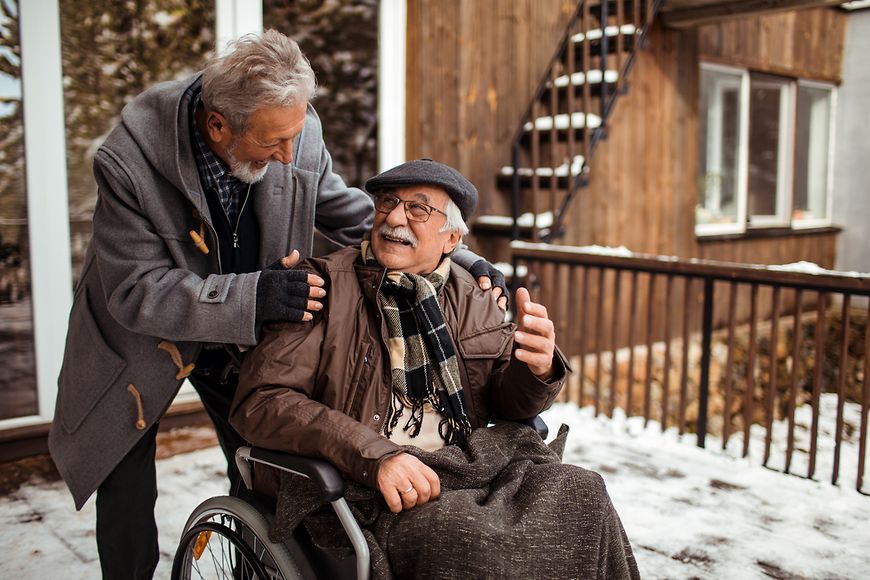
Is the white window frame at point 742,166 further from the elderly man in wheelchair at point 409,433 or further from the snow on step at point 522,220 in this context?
the elderly man in wheelchair at point 409,433

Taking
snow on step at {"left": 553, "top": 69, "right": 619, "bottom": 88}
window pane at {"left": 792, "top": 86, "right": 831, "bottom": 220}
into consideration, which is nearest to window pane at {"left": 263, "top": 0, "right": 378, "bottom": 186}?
snow on step at {"left": 553, "top": 69, "right": 619, "bottom": 88}

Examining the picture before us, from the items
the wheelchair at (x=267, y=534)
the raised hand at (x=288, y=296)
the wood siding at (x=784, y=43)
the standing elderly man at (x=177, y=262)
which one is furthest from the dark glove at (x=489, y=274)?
the wood siding at (x=784, y=43)

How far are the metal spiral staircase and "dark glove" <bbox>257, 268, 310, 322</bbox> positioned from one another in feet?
10.9

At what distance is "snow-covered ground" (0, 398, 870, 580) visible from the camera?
2.36 meters

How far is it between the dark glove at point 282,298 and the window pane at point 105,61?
2.00 meters

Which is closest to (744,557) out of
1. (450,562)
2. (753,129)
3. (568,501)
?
(568,501)

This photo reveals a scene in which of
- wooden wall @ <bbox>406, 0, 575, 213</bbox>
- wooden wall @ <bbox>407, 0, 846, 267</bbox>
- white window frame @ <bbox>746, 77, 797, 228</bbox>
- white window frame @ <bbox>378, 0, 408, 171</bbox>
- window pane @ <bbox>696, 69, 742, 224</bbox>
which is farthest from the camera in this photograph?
white window frame @ <bbox>746, 77, 797, 228</bbox>

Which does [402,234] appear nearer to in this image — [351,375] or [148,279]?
[351,375]

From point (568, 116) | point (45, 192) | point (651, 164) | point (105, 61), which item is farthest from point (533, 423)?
point (651, 164)

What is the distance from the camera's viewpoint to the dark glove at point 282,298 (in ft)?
4.99

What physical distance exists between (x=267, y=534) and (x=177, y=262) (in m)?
0.57

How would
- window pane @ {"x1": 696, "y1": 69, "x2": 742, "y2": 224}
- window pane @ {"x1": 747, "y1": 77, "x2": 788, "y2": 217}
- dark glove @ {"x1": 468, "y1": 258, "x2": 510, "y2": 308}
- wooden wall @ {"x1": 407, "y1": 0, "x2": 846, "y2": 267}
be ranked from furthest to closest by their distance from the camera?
window pane @ {"x1": 747, "y1": 77, "x2": 788, "y2": 217}, window pane @ {"x1": 696, "y1": 69, "x2": 742, "y2": 224}, wooden wall @ {"x1": 407, "y1": 0, "x2": 846, "y2": 267}, dark glove @ {"x1": 468, "y1": 258, "x2": 510, "y2": 308}

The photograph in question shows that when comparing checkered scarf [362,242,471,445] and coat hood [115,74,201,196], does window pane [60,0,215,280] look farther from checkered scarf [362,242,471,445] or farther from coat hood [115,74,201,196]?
checkered scarf [362,242,471,445]

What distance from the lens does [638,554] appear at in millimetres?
2439
